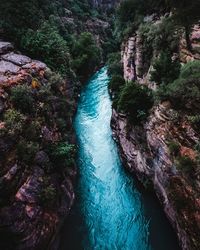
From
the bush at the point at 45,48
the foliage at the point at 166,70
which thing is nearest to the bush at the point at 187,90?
the foliage at the point at 166,70

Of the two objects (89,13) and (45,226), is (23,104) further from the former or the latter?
(89,13)

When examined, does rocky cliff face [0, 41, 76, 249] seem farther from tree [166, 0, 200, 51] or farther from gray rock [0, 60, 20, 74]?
tree [166, 0, 200, 51]

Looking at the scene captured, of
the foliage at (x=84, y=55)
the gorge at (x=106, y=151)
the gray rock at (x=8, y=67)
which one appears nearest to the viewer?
the gorge at (x=106, y=151)

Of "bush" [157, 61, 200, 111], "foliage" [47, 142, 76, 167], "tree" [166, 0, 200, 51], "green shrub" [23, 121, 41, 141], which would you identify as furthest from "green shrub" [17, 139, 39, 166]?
"tree" [166, 0, 200, 51]

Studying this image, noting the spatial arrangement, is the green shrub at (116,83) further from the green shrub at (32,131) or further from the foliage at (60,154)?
the green shrub at (32,131)

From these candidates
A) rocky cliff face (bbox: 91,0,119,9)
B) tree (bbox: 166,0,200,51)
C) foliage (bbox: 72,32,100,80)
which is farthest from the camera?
→ rocky cliff face (bbox: 91,0,119,9)

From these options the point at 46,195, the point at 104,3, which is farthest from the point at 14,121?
the point at 104,3
